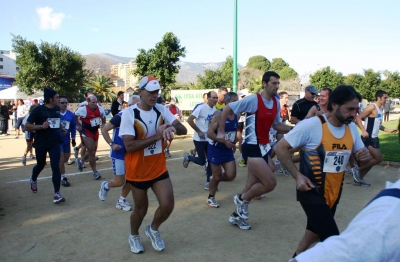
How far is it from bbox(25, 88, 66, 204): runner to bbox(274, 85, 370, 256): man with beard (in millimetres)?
4934

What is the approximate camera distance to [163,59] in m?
34.8

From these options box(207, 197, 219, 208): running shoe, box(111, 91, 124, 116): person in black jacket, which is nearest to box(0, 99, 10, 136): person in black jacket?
box(111, 91, 124, 116): person in black jacket

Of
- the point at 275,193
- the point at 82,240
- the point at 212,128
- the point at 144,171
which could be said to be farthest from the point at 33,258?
the point at 275,193

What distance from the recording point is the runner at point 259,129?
17.2 feet

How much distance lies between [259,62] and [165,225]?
16280 cm

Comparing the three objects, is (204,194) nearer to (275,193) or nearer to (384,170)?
(275,193)

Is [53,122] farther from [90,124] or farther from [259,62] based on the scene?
[259,62]

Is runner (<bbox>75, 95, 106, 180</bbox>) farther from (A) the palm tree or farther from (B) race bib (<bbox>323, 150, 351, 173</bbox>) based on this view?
(A) the palm tree

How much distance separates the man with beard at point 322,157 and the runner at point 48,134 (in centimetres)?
493

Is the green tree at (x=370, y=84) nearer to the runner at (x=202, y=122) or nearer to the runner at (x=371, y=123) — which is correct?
the runner at (x=371, y=123)

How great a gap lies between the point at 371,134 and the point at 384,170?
7.27 feet

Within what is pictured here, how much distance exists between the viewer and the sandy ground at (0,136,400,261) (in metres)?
4.59

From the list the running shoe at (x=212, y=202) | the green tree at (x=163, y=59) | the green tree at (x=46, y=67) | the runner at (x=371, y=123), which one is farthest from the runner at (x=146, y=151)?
the green tree at (x=46, y=67)

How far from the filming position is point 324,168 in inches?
131
